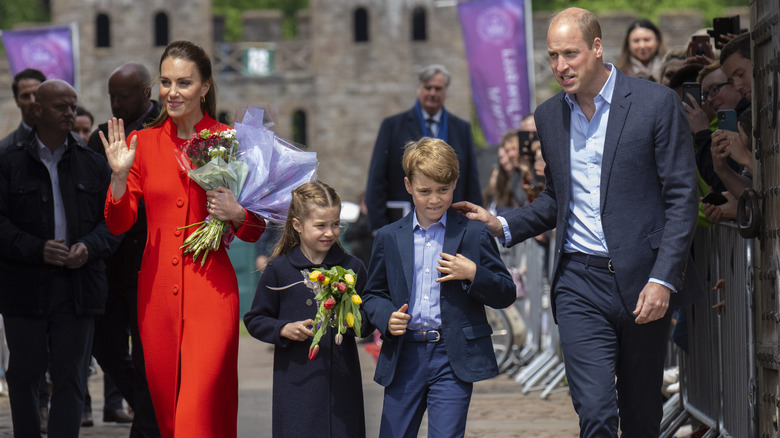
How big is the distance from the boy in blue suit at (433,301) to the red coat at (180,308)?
73cm

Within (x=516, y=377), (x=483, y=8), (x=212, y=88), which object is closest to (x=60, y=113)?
(x=212, y=88)

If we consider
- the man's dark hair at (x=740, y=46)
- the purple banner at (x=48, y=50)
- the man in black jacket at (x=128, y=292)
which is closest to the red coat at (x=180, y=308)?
the man in black jacket at (x=128, y=292)

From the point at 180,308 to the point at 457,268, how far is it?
1.31 metres

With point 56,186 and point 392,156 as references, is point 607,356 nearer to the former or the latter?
point 56,186

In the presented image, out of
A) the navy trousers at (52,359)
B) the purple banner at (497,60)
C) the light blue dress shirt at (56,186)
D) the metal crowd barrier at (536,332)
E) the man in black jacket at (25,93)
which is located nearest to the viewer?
the navy trousers at (52,359)

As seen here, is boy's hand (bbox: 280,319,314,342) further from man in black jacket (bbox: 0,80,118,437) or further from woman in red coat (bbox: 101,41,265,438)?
man in black jacket (bbox: 0,80,118,437)

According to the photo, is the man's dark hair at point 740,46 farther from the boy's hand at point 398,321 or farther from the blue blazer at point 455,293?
the boy's hand at point 398,321

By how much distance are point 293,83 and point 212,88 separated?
1756 inches

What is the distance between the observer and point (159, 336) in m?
5.88

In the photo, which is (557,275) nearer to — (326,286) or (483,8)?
(326,286)

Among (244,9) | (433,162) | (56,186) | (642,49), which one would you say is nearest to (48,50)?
(642,49)

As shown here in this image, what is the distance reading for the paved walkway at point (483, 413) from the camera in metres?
8.64

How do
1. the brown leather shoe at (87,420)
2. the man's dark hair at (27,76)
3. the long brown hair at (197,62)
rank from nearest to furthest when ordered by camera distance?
the long brown hair at (197,62)
the brown leather shoe at (87,420)
the man's dark hair at (27,76)

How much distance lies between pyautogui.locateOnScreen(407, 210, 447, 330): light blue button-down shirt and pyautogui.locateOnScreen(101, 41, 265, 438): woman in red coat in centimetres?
81
